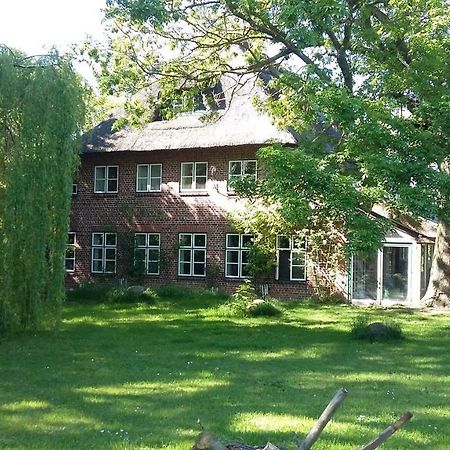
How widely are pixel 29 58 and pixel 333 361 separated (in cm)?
888

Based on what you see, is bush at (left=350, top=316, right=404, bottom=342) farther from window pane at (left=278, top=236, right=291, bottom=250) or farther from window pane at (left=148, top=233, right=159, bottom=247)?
window pane at (left=148, top=233, right=159, bottom=247)

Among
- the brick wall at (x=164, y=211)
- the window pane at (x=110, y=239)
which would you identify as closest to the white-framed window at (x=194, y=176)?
the brick wall at (x=164, y=211)

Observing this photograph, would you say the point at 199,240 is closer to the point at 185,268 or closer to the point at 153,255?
the point at 185,268

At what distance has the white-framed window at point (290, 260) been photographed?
26.4 metres

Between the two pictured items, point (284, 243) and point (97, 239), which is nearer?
point (284, 243)

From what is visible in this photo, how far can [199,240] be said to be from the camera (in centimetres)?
2834

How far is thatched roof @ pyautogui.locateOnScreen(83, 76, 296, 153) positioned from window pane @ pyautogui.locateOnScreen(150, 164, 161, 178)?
1107 mm

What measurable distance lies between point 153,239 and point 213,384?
751 inches

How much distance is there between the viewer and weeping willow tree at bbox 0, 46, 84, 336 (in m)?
14.2

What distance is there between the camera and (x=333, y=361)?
1272 centimetres

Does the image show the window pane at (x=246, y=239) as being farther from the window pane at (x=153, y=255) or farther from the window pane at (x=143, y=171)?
the window pane at (x=143, y=171)

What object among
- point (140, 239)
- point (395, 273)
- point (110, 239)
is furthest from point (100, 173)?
point (395, 273)

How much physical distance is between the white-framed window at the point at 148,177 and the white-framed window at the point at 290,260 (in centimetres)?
591

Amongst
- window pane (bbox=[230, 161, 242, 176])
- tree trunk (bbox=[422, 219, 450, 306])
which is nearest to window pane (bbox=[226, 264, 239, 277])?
window pane (bbox=[230, 161, 242, 176])
